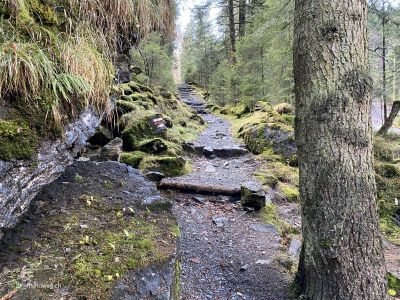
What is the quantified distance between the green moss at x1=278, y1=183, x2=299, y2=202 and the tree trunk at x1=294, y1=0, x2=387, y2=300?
3295 millimetres

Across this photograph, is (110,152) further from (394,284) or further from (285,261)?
(394,284)

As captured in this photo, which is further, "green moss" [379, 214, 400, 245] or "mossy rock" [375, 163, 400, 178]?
"mossy rock" [375, 163, 400, 178]

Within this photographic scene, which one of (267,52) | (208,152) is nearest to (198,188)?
(208,152)

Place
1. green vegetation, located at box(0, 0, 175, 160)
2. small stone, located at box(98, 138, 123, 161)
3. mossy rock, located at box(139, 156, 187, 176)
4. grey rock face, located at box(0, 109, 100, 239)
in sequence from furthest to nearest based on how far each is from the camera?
mossy rock, located at box(139, 156, 187, 176) < small stone, located at box(98, 138, 123, 161) < green vegetation, located at box(0, 0, 175, 160) < grey rock face, located at box(0, 109, 100, 239)

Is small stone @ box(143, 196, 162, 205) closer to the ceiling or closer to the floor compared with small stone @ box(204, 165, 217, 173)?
closer to the ceiling

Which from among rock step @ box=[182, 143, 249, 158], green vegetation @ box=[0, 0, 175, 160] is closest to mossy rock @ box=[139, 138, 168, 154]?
rock step @ box=[182, 143, 249, 158]

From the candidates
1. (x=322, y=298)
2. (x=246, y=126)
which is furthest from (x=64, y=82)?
(x=246, y=126)

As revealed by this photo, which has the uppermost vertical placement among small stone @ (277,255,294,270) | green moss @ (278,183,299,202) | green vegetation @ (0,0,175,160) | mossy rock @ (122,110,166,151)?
green vegetation @ (0,0,175,160)

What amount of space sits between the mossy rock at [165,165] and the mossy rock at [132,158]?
10cm

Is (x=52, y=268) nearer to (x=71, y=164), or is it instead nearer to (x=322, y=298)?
(x=71, y=164)

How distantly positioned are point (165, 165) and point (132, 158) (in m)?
0.63

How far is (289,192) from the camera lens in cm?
610

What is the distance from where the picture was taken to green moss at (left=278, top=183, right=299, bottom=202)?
19.5 ft

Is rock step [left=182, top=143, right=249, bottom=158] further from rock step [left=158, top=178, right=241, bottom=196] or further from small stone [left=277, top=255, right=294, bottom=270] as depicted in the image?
small stone [left=277, top=255, right=294, bottom=270]
